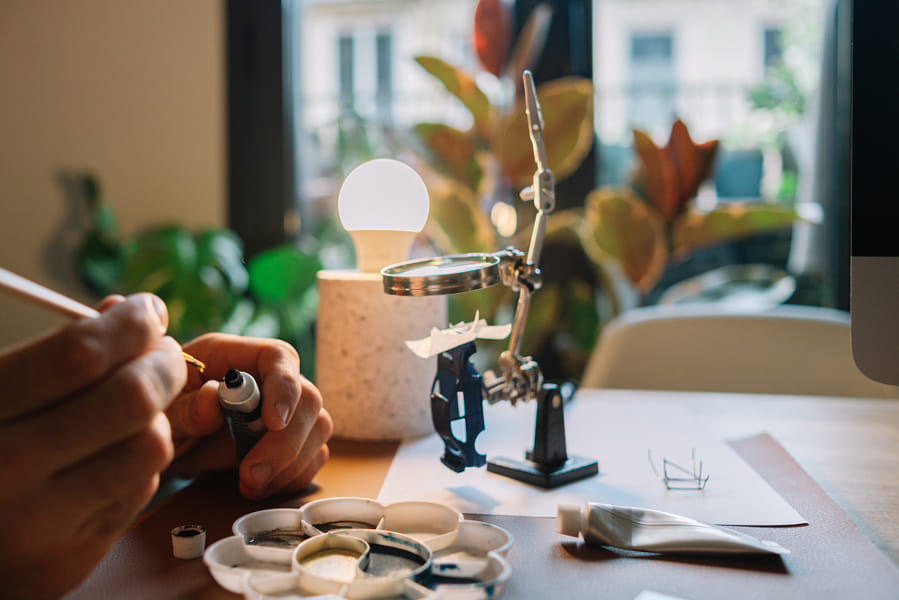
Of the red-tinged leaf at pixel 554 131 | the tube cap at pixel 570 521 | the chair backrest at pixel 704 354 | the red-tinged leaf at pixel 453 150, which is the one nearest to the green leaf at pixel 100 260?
the red-tinged leaf at pixel 453 150

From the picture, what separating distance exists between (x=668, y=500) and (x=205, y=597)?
402mm

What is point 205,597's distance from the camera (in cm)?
45

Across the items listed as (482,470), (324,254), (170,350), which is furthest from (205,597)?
(324,254)

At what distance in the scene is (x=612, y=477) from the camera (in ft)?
2.31

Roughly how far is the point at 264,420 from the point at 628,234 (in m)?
1.33

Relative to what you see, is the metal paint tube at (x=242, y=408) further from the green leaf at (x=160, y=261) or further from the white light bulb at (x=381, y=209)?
the green leaf at (x=160, y=261)

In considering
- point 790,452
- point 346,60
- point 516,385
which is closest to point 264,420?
point 516,385

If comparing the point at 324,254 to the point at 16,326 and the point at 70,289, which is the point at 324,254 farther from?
the point at 16,326

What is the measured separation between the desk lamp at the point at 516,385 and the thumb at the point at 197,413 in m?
0.20

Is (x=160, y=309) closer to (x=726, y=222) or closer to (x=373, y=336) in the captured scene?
(x=373, y=336)

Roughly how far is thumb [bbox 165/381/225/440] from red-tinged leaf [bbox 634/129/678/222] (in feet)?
4.69

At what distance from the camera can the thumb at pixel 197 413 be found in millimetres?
642

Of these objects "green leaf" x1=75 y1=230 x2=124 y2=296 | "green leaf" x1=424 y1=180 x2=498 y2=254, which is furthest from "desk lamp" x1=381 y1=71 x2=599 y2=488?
"green leaf" x1=75 y1=230 x2=124 y2=296

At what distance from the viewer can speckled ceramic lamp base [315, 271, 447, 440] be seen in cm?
87
